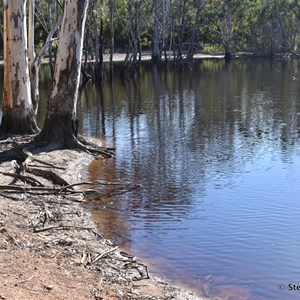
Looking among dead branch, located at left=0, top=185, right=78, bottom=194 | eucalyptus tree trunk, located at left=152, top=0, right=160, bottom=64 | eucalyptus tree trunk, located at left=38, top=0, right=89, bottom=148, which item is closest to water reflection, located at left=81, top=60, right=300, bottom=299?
dead branch, located at left=0, top=185, right=78, bottom=194

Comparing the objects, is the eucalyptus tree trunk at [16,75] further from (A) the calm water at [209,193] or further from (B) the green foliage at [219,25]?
(B) the green foliage at [219,25]

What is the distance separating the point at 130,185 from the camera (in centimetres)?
1039

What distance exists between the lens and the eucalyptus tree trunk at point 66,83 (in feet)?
39.4

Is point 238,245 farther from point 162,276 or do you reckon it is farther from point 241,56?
point 241,56

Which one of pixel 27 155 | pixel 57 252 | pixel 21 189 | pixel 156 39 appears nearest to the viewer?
pixel 57 252

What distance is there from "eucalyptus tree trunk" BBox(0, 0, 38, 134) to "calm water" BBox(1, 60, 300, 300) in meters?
2.31

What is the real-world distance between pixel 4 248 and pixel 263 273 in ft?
9.13

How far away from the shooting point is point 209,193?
9914mm

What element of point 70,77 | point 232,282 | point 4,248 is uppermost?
point 70,77

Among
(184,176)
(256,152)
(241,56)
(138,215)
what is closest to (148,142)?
(256,152)

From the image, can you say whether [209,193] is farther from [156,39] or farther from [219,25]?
[219,25]

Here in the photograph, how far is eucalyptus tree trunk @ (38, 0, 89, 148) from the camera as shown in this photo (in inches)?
473

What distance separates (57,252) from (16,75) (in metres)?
7.64

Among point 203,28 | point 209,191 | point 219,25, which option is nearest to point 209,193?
point 209,191
